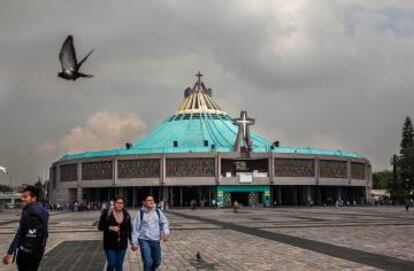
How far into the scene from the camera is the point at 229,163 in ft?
313

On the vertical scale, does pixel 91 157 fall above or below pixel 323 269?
above

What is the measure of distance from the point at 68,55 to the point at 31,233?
2.60 m

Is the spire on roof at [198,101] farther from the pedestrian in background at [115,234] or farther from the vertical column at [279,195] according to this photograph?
the pedestrian in background at [115,234]

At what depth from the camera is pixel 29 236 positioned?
845 centimetres

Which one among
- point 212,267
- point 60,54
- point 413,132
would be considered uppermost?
point 413,132

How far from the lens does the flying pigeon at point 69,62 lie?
8.42 metres

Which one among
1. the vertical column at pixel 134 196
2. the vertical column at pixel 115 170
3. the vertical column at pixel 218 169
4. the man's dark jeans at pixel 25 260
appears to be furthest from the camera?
the vertical column at pixel 134 196

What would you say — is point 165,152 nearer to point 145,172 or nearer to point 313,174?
point 145,172

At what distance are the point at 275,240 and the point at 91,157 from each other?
81.6m

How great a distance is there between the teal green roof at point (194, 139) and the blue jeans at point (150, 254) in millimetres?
82890

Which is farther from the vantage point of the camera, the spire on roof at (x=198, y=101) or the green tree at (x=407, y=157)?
the spire on roof at (x=198, y=101)

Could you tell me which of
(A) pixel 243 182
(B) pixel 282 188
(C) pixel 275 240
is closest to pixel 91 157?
(A) pixel 243 182

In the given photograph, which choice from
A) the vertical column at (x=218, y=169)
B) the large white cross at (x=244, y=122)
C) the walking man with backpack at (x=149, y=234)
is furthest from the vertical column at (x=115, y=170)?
the walking man with backpack at (x=149, y=234)

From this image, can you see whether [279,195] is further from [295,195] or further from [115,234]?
[115,234]
